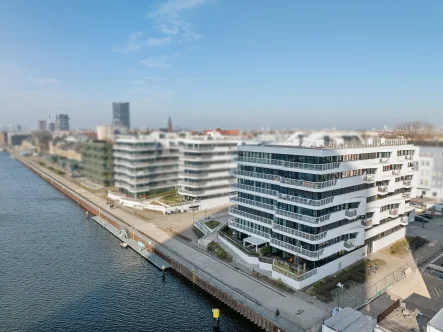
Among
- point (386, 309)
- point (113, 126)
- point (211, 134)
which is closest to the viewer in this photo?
point (386, 309)

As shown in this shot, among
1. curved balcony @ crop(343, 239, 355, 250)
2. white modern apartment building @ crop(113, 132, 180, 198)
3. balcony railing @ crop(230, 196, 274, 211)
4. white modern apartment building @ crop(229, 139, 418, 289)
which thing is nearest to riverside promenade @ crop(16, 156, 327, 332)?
white modern apartment building @ crop(229, 139, 418, 289)

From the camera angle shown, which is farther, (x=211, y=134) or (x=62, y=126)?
(x=211, y=134)

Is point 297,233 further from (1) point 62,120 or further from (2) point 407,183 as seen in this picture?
(1) point 62,120

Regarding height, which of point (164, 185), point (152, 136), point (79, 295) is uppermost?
point (152, 136)

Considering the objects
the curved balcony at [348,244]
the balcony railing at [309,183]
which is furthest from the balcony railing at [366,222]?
the balcony railing at [309,183]

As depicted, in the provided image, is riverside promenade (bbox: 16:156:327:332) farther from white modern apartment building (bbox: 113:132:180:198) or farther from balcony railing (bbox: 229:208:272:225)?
white modern apartment building (bbox: 113:132:180:198)

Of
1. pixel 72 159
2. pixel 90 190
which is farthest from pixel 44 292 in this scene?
pixel 72 159

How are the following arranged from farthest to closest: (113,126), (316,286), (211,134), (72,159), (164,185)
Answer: (72,159), (113,126), (164,185), (211,134), (316,286)

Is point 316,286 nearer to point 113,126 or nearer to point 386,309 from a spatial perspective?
point 386,309
